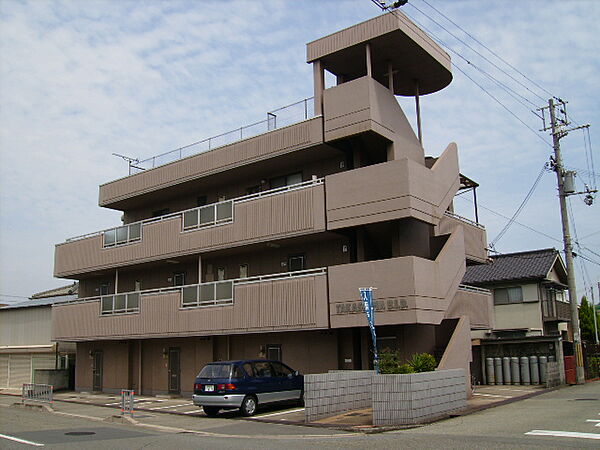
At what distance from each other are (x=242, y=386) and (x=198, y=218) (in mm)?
9315

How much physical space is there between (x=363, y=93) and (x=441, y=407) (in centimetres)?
1054

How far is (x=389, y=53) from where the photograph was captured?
22.9 metres

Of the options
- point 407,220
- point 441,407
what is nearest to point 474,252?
point 407,220

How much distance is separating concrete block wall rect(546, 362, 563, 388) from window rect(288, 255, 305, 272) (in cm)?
1117

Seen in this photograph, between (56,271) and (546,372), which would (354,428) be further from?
(56,271)

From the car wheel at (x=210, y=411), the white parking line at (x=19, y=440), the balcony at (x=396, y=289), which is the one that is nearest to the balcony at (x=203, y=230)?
the balcony at (x=396, y=289)

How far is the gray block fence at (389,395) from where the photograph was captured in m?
15.6

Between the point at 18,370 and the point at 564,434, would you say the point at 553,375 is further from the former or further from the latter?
the point at 18,370

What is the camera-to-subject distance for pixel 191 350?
2698 cm

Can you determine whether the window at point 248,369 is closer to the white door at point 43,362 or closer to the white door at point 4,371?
the white door at point 43,362

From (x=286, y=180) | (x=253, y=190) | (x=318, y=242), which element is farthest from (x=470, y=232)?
(x=253, y=190)

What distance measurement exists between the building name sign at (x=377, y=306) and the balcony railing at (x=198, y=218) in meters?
4.47

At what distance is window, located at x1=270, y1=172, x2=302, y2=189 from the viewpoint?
24.9 m

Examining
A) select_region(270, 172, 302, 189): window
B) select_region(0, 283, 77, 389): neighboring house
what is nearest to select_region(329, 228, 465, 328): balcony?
select_region(270, 172, 302, 189): window
